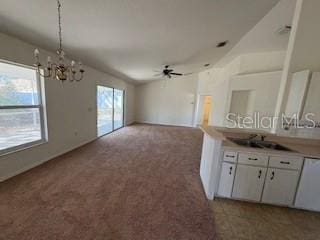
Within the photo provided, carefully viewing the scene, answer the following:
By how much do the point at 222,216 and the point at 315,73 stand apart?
2373 millimetres

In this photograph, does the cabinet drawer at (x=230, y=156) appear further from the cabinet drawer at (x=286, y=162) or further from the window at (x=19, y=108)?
the window at (x=19, y=108)

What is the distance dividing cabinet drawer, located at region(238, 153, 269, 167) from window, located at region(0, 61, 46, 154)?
3823 millimetres

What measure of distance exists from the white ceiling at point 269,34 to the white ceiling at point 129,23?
7.2 inches

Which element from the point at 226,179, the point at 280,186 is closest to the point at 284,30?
the point at 280,186

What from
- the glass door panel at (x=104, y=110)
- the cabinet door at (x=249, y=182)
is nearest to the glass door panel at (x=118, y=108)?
the glass door panel at (x=104, y=110)

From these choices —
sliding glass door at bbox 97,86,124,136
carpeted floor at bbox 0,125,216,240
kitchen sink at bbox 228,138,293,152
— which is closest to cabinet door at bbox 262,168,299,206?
kitchen sink at bbox 228,138,293,152

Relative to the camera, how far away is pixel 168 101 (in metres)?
8.66

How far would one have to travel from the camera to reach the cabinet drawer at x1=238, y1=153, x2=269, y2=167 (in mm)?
2062

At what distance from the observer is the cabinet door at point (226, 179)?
2154 mm

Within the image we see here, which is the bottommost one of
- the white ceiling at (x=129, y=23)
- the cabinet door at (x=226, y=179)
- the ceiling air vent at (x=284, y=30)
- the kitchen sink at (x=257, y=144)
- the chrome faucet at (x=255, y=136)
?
the cabinet door at (x=226, y=179)

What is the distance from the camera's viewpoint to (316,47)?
2176mm

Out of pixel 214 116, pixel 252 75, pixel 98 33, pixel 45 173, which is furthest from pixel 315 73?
pixel 45 173

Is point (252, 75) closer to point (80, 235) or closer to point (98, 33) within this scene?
point (98, 33)

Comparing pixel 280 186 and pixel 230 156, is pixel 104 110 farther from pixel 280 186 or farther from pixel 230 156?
pixel 280 186
